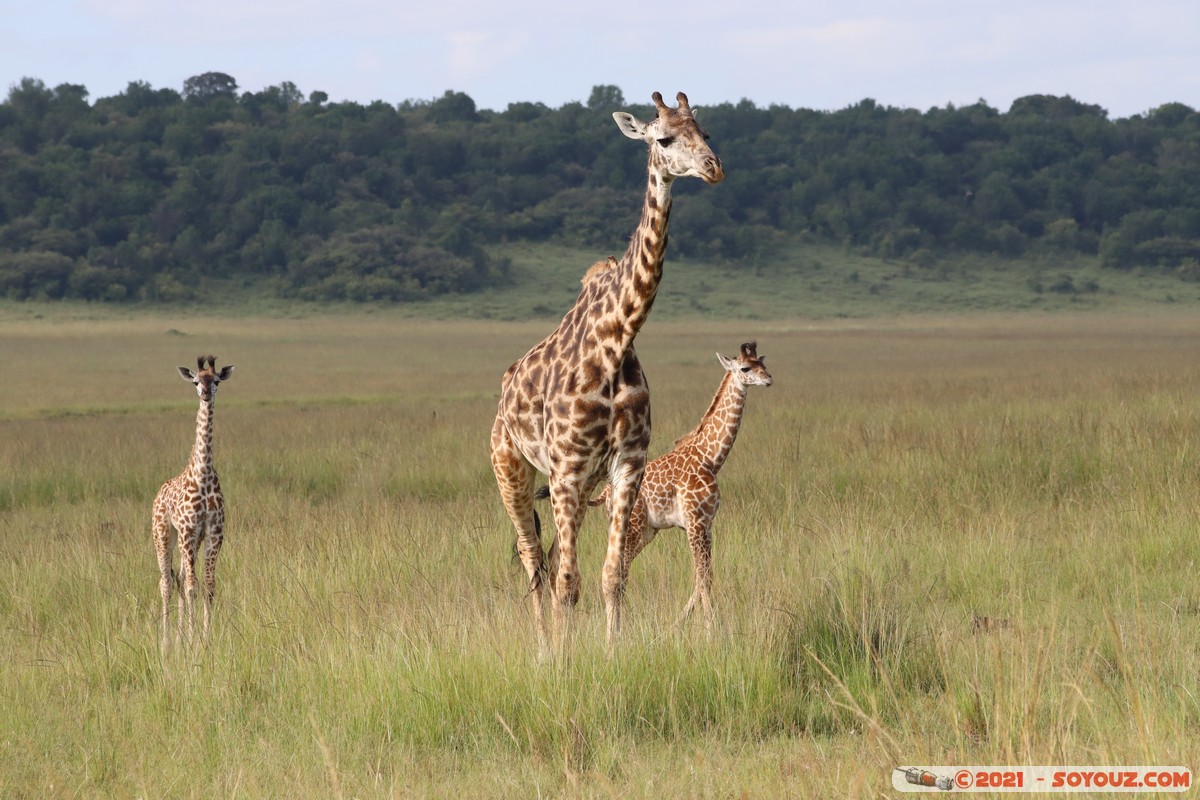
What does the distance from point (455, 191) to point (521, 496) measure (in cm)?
6907

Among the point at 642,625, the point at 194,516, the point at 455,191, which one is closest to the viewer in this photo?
the point at 642,625

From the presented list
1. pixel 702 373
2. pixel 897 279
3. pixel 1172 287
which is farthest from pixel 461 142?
pixel 702 373

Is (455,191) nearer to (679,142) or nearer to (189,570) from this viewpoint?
(189,570)

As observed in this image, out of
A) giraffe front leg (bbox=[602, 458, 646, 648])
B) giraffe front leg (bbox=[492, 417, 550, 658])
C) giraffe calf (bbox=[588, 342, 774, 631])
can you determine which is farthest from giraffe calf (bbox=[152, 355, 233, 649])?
giraffe front leg (bbox=[602, 458, 646, 648])

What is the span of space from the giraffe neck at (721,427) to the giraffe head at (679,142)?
2.11 metres

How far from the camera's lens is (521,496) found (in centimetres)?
633

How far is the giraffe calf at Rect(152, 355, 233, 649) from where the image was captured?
735 cm

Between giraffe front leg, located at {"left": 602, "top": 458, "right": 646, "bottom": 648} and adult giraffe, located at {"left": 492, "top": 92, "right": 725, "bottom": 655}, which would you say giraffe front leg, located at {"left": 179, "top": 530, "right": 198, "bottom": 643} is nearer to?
adult giraffe, located at {"left": 492, "top": 92, "right": 725, "bottom": 655}

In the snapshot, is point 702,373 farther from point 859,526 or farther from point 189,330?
point 189,330

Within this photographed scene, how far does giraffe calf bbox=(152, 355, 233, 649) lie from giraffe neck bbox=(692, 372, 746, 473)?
2.61 m

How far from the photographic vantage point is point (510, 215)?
70875 millimetres

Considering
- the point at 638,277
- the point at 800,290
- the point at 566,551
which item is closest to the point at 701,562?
the point at 566,551

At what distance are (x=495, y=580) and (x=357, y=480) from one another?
5.55 m

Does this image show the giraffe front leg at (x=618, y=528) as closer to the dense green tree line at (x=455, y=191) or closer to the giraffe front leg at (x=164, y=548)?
the giraffe front leg at (x=164, y=548)
